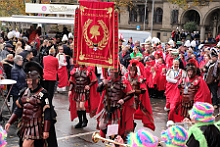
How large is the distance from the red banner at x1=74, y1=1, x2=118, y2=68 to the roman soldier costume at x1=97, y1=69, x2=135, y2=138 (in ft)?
1.27

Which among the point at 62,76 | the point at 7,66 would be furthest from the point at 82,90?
the point at 62,76

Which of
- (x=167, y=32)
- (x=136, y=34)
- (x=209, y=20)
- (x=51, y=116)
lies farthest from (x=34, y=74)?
(x=167, y=32)

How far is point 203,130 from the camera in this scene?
4.98 metres

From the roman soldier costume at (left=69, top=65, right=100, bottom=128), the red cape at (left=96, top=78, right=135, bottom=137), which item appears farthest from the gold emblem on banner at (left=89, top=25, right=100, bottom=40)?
the roman soldier costume at (left=69, top=65, right=100, bottom=128)

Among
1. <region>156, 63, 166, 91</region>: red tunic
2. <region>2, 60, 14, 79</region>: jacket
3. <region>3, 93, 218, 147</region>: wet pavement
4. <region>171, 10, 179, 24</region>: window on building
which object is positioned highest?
<region>171, 10, 179, 24</region>: window on building

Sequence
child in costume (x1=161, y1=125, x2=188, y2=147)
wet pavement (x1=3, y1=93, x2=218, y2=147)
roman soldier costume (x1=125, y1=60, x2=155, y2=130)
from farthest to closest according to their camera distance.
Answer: wet pavement (x1=3, y1=93, x2=218, y2=147) → roman soldier costume (x1=125, y1=60, x2=155, y2=130) → child in costume (x1=161, y1=125, x2=188, y2=147)

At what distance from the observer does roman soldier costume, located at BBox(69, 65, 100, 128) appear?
384 inches

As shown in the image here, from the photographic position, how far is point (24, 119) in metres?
6.41

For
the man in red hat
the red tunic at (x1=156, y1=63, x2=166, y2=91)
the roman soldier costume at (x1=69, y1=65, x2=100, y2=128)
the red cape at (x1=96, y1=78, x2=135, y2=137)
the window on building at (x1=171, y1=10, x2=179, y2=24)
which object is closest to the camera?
the red cape at (x1=96, y1=78, x2=135, y2=137)

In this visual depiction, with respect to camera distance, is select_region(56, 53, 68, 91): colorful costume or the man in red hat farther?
select_region(56, 53, 68, 91): colorful costume

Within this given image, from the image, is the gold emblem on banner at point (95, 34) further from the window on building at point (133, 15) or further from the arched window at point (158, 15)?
the window on building at point (133, 15)

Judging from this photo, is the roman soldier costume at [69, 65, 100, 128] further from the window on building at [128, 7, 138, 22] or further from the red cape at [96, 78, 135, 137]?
the window on building at [128, 7, 138, 22]

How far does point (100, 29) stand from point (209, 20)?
3830cm

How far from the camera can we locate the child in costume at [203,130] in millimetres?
4910
